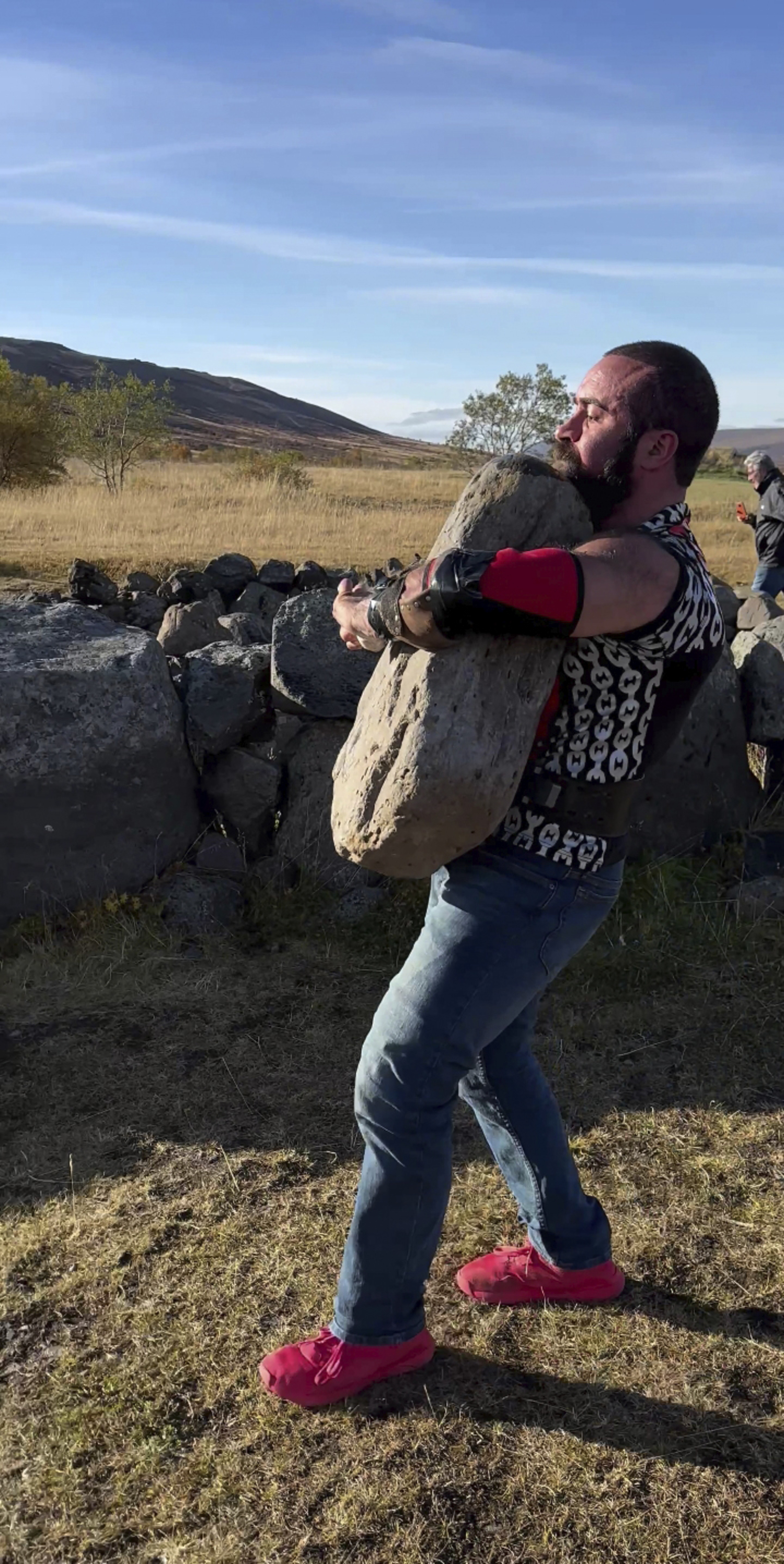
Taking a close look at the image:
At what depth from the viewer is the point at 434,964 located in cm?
235

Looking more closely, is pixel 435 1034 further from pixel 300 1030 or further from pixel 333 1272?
pixel 300 1030

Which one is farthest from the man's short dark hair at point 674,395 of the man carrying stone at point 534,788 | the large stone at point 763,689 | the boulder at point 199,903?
the large stone at point 763,689

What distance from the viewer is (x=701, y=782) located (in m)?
5.62

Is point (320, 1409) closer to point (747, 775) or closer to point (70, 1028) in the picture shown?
point (70, 1028)

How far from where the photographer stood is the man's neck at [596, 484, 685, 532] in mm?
2264

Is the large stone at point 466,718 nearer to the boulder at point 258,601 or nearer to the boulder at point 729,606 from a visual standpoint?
the boulder at point 729,606

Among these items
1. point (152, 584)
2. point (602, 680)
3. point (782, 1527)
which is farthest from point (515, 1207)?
point (152, 584)

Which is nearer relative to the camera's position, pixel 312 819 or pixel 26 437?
pixel 312 819

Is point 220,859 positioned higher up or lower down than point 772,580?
lower down

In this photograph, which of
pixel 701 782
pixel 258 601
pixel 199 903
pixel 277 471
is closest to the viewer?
pixel 199 903

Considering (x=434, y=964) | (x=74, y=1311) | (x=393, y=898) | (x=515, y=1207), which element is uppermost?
(x=434, y=964)

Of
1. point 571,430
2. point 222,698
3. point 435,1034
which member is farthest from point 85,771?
point 571,430

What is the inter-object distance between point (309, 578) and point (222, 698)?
14.5 ft

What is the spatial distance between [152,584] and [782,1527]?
8.52 m
